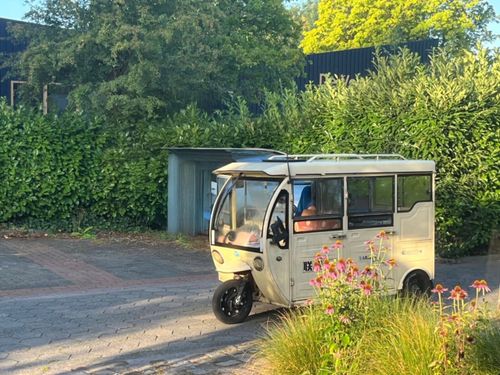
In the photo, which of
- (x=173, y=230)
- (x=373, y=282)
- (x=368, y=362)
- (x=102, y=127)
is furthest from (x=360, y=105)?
(x=368, y=362)

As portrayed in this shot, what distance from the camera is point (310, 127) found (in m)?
14.3

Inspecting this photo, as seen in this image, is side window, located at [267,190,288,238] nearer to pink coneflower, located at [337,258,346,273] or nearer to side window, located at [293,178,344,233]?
side window, located at [293,178,344,233]

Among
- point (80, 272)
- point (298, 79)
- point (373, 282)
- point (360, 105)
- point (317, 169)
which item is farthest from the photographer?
point (298, 79)

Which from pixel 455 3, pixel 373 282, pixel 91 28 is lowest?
pixel 373 282

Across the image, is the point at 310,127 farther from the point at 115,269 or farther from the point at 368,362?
the point at 368,362

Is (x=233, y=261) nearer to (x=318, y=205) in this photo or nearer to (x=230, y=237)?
(x=230, y=237)

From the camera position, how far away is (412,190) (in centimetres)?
865

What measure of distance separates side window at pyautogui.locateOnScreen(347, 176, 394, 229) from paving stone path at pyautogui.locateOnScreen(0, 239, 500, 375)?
170 centimetres

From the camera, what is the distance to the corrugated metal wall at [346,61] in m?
27.6

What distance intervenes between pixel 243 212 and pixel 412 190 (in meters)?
2.49

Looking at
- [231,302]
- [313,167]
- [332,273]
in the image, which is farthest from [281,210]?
[332,273]

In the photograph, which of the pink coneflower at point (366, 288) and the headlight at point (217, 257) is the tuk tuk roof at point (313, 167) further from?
the pink coneflower at point (366, 288)

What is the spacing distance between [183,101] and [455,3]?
98.7ft

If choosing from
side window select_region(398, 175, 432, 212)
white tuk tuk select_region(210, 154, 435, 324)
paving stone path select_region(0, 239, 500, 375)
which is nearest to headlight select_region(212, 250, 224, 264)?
white tuk tuk select_region(210, 154, 435, 324)
